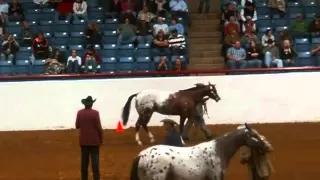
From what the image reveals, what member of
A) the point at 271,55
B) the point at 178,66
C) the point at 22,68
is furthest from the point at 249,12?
the point at 22,68

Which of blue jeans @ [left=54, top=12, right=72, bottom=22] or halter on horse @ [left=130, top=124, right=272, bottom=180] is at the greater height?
blue jeans @ [left=54, top=12, right=72, bottom=22]

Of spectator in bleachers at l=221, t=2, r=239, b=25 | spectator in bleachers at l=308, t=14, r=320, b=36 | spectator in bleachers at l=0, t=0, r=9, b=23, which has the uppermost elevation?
spectator in bleachers at l=0, t=0, r=9, b=23

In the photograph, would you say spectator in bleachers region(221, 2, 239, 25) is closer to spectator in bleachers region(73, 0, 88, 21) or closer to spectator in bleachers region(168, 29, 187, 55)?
spectator in bleachers region(168, 29, 187, 55)

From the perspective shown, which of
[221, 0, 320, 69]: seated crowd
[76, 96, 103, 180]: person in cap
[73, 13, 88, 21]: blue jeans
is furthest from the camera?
[73, 13, 88, 21]: blue jeans

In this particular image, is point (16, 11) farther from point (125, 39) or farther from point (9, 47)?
point (125, 39)

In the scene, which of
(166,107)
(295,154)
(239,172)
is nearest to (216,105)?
(166,107)

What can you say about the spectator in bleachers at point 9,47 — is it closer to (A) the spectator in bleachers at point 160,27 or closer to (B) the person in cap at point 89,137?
(A) the spectator in bleachers at point 160,27

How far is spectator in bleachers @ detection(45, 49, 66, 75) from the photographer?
19578 millimetres

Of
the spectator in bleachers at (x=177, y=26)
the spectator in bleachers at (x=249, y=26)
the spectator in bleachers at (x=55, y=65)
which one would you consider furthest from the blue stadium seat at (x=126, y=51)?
the spectator in bleachers at (x=249, y=26)

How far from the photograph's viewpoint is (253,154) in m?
8.61

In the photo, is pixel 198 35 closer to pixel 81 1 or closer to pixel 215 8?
pixel 215 8

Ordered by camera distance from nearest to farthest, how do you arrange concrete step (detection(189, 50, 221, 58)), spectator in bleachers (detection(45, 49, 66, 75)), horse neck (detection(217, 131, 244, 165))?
1. horse neck (detection(217, 131, 244, 165))
2. spectator in bleachers (detection(45, 49, 66, 75))
3. concrete step (detection(189, 50, 221, 58))

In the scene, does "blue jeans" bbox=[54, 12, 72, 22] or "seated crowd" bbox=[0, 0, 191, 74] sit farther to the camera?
Answer: "blue jeans" bbox=[54, 12, 72, 22]

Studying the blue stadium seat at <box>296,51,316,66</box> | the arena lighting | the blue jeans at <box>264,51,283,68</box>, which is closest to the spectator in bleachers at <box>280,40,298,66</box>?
the blue stadium seat at <box>296,51,316,66</box>
